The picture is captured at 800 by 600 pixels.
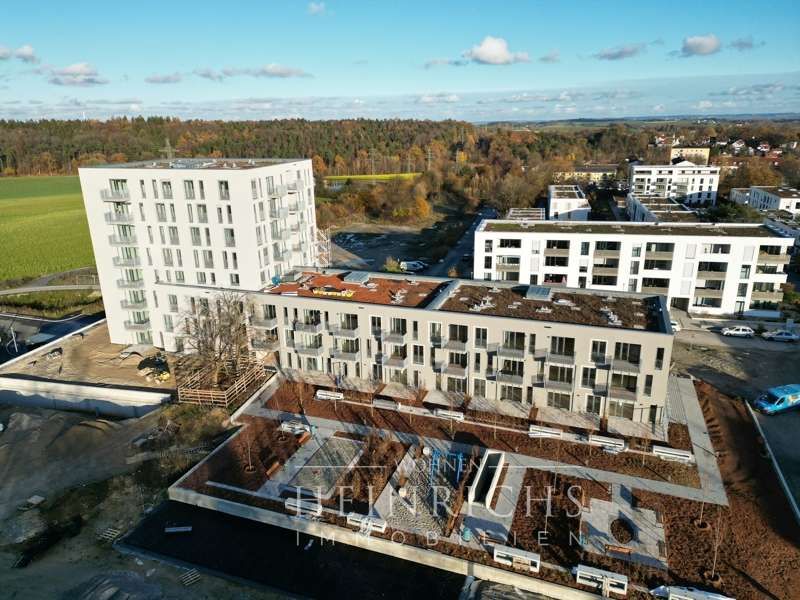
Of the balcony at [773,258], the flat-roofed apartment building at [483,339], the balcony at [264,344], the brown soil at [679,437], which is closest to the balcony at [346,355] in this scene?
the flat-roofed apartment building at [483,339]

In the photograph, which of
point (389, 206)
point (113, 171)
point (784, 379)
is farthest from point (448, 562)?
point (389, 206)

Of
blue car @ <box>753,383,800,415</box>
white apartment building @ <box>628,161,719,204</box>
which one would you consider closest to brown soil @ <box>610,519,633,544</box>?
blue car @ <box>753,383,800,415</box>

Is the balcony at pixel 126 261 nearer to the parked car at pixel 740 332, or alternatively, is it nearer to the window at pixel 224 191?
the window at pixel 224 191

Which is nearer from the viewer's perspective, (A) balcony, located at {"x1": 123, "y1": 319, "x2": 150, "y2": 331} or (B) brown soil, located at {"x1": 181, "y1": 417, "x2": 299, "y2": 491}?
(B) brown soil, located at {"x1": 181, "y1": 417, "x2": 299, "y2": 491}

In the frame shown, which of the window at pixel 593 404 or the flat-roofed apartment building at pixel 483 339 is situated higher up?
the flat-roofed apartment building at pixel 483 339

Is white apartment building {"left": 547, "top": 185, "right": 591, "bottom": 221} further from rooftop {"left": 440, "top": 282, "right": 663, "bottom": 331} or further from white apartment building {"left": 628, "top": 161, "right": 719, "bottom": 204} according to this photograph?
rooftop {"left": 440, "top": 282, "right": 663, "bottom": 331}
